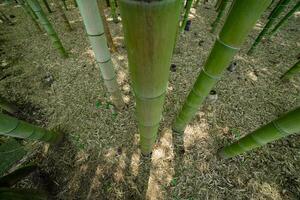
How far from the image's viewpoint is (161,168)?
63.0 inches

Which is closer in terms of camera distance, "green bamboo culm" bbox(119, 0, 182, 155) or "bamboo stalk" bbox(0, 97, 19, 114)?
"green bamboo culm" bbox(119, 0, 182, 155)

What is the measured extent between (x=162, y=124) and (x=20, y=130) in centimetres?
138

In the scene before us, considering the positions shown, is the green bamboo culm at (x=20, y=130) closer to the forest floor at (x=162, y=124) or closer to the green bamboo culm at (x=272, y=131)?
the forest floor at (x=162, y=124)

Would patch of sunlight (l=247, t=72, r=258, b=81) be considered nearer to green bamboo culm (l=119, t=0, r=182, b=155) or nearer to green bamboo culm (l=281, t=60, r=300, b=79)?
green bamboo culm (l=281, t=60, r=300, b=79)

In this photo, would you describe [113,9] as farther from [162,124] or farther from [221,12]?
[162,124]

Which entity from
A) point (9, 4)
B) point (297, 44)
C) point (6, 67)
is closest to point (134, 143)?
point (6, 67)

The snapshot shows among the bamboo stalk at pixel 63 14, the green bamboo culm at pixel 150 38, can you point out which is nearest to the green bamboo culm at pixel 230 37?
the green bamboo culm at pixel 150 38

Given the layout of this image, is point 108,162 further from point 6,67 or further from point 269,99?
point 6,67

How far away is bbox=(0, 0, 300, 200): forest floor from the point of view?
150cm

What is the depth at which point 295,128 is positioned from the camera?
2.72 ft

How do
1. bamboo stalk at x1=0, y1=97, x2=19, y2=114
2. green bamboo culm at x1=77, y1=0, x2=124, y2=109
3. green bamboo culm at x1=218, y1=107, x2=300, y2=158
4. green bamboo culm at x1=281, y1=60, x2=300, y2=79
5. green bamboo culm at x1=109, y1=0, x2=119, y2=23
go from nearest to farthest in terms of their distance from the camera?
green bamboo culm at x1=218, y1=107, x2=300, y2=158 < green bamboo culm at x1=77, y1=0, x2=124, y2=109 < bamboo stalk at x1=0, y1=97, x2=19, y2=114 < green bamboo culm at x1=281, y1=60, x2=300, y2=79 < green bamboo culm at x1=109, y1=0, x2=119, y2=23

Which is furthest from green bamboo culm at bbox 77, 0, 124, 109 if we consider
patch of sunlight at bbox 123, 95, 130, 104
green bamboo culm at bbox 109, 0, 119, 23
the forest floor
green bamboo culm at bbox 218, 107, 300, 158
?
green bamboo culm at bbox 109, 0, 119, 23

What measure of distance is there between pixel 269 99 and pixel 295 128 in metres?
1.56

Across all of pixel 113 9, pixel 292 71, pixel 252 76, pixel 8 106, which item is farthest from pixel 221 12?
pixel 8 106
